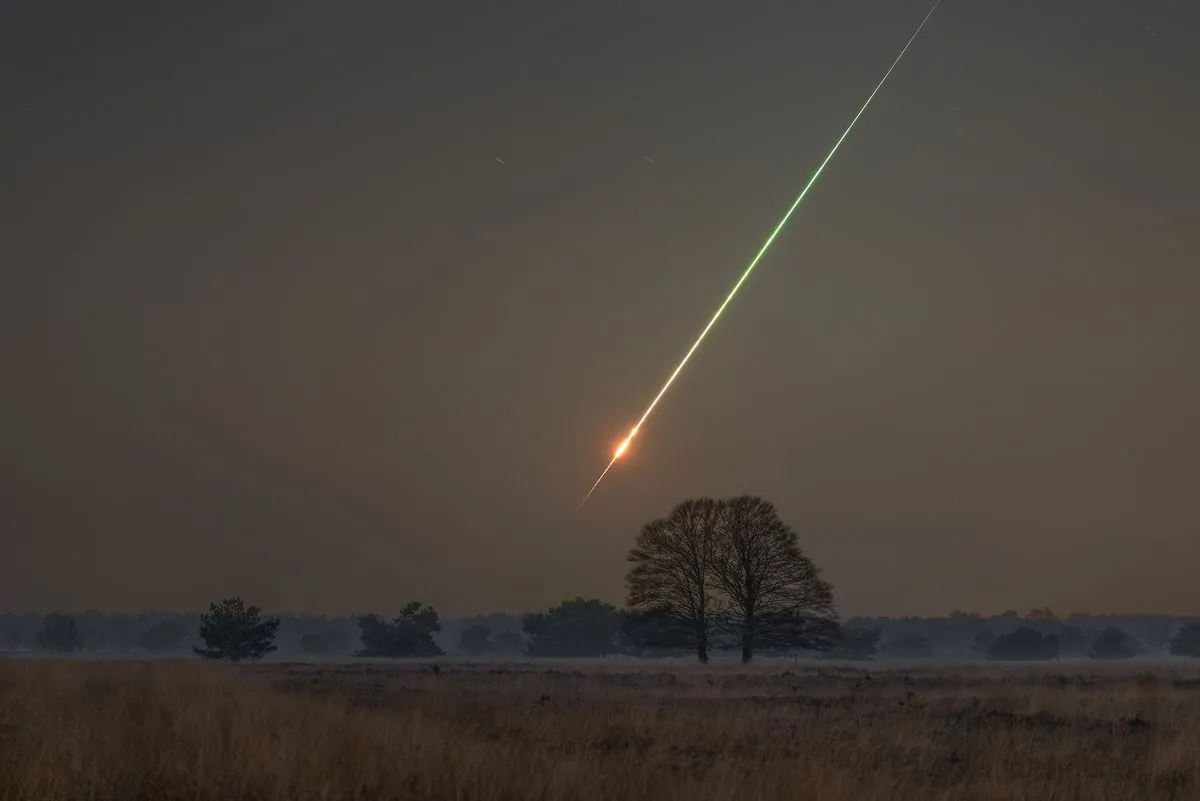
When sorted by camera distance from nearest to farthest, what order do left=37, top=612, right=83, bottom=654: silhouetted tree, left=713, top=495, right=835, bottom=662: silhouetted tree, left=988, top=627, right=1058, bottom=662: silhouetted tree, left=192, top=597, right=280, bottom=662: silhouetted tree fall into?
left=713, top=495, right=835, bottom=662: silhouetted tree → left=192, top=597, right=280, bottom=662: silhouetted tree → left=988, top=627, right=1058, bottom=662: silhouetted tree → left=37, top=612, right=83, bottom=654: silhouetted tree

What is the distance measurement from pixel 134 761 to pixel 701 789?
6665 millimetres

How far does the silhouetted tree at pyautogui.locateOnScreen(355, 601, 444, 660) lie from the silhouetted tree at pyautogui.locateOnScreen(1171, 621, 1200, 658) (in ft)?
438

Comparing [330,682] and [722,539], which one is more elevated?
[722,539]

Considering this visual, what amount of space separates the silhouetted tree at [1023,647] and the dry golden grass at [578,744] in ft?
481

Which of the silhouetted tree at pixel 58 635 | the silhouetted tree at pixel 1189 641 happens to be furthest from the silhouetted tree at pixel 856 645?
the silhouetted tree at pixel 58 635

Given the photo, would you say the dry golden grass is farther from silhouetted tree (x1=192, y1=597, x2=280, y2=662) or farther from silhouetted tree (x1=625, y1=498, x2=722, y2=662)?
silhouetted tree (x1=192, y1=597, x2=280, y2=662)

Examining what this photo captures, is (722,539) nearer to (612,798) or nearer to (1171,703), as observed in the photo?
(1171,703)

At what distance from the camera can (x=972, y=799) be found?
14555mm

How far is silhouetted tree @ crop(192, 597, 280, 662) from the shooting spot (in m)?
88.2

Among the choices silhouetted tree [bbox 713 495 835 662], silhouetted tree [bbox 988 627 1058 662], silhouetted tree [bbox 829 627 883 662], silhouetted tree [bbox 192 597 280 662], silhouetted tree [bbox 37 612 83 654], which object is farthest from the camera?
silhouetted tree [bbox 37 612 83 654]

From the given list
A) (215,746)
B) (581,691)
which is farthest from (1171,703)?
(215,746)

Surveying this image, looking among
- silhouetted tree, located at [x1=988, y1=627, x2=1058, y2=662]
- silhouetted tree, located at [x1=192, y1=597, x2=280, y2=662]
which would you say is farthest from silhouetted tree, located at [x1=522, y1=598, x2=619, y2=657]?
silhouetted tree, located at [x1=192, y1=597, x2=280, y2=662]

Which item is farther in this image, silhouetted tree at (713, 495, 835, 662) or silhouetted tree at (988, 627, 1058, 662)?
silhouetted tree at (988, 627, 1058, 662)

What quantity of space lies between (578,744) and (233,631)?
74.7 meters
